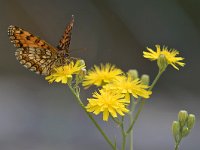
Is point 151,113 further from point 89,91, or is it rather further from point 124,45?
point 124,45

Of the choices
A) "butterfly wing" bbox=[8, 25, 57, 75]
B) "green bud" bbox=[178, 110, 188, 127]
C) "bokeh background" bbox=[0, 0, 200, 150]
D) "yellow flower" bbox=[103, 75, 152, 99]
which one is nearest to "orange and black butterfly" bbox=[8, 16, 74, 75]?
"butterfly wing" bbox=[8, 25, 57, 75]

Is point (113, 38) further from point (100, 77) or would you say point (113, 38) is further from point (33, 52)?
point (33, 52)

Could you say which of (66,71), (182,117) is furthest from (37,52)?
(182,117)

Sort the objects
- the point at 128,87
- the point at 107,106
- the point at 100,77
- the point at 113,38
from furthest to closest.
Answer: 1. the point at 113,38
2. the point at 100,77
3. the point at 128,87
4. the point at 107,106

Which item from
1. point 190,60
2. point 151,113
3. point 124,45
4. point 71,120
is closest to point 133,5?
point 124,45

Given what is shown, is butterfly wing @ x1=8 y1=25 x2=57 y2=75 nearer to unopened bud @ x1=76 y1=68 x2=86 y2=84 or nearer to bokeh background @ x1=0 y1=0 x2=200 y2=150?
unopened bud @ x1=76 y1=68 x2=86 y2=84

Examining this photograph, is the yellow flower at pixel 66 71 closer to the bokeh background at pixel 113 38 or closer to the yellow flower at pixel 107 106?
the yellow flower at pixel 107 106

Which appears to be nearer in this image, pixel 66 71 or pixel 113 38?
pixel 66 71

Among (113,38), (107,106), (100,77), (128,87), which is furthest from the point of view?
(113,38)
